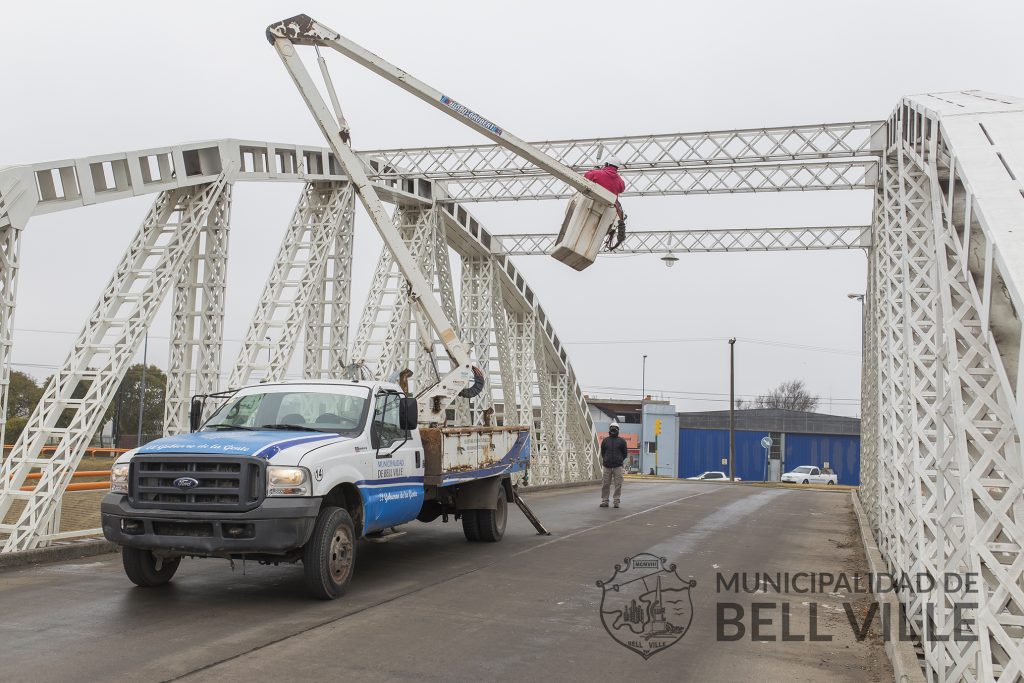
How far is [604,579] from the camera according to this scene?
10.5 meters

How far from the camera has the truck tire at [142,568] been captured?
9008 millimetres

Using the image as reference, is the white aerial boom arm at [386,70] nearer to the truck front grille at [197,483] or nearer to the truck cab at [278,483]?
the truck cab at [278,483]

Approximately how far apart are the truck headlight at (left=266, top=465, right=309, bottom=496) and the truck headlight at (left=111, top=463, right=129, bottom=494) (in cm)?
155

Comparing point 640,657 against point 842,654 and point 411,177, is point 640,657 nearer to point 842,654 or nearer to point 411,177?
point 842,654

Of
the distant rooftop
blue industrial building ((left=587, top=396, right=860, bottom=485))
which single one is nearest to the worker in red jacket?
blue industrial building ((left=587, top=396, right=860, bottom=485))

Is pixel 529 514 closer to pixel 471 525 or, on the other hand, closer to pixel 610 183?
pixel 471 525

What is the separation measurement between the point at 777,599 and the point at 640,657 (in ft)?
10.5

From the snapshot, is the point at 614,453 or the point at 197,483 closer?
the point at 197,483

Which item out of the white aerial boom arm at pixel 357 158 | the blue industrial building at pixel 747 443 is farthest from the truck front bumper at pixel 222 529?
the blue industrial building at pixel 747 443

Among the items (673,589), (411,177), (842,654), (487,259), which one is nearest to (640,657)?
→ (842,654)

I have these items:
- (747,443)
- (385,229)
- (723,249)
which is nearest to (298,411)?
(385,229)

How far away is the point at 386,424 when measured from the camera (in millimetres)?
10320

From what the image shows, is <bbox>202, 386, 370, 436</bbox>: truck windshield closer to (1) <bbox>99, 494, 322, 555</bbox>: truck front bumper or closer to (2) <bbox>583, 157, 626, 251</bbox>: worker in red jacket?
(1) <bbox>99, 494, 322, 555</bbox>: truck front bumper

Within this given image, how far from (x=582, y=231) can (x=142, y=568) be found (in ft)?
28.7
